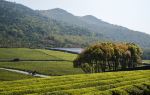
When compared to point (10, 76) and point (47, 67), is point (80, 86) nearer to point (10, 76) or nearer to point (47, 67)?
point (10, 76)

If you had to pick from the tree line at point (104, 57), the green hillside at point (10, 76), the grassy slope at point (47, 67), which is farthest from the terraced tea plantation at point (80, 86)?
the grassy slope at point (47, 67)

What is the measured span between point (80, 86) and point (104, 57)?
3858 inches

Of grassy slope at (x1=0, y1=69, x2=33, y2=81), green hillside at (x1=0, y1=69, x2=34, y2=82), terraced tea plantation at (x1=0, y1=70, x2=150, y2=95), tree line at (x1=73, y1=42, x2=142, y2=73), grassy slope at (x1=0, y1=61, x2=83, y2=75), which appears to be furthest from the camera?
grassy slope at (x1=0, y1=61, x2=83, y2=75)

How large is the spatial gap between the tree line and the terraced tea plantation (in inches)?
3313

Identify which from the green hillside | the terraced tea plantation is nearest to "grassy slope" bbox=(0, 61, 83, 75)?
the green hillside

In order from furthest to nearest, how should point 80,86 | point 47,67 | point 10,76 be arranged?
point 47,67, point 10,76, point 80,86

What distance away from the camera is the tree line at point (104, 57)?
139m

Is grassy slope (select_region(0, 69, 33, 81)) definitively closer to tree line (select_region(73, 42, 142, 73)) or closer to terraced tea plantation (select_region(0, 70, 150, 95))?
tree line (select_region(73, 42, 142, 73))

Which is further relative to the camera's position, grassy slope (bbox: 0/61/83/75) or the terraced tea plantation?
grassy slope (bbox: 0/61/83/75)

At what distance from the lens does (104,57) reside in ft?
459

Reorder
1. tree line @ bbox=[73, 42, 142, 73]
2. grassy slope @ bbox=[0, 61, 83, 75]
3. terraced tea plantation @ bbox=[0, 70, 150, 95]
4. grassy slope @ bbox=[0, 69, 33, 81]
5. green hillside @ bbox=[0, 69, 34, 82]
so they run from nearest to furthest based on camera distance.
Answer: terraced tea plantation @ bbox=[0, 70, 150, 95], green hillside @ bbox=[0, 69, 34, 82], grassy slope @ bbox=[0, 69, 33, 81], tree line @ bbox=[73, 42, 142, 73], grassy slope @ bbox=[0, 61, 83, 75]

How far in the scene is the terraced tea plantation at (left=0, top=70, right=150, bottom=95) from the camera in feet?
121

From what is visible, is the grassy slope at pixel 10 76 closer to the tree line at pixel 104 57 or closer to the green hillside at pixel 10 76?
the green hillside at pixel 10 76

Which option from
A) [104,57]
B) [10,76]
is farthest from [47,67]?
[10,76]
